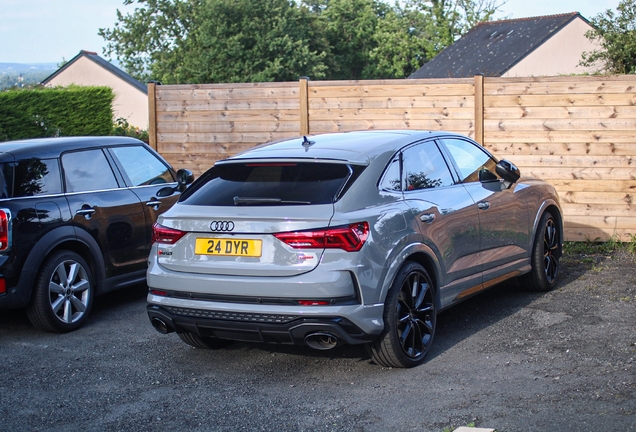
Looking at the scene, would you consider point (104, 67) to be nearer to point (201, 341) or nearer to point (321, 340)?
point (201, 341)

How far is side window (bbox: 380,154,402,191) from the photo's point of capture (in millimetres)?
5686

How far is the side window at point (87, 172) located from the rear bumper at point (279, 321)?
2.56 metres

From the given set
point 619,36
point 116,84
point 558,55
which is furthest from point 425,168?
point 116,84

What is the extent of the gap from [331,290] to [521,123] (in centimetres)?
642

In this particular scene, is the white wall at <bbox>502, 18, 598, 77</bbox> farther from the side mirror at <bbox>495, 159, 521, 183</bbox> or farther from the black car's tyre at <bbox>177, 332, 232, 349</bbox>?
the black car's tyre at <bbox>177, 332, 232, 349</bbox>

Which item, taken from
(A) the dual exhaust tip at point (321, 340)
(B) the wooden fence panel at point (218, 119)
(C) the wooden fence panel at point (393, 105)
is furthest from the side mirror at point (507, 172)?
(B) the wooden fence panel at point (218, 119)

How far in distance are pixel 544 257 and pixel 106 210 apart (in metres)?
4.30

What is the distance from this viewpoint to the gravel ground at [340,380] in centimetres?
466

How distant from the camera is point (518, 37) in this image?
45.3m

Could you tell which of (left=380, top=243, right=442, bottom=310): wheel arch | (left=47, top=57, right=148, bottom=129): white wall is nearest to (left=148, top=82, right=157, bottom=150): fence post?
(left=380, top=243, right=442, bottom=310): wheel arch

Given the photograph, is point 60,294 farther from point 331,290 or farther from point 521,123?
point 521,123

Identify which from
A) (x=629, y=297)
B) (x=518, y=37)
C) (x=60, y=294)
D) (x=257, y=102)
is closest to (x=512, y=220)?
(x=629, y=297)

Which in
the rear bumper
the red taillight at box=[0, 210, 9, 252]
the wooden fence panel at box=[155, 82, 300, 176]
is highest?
the wooden fence panel at box=[155, 82, 300, 176]

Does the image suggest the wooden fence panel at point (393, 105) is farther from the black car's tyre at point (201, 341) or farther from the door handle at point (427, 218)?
the black car's tyre at point (201, 341)
